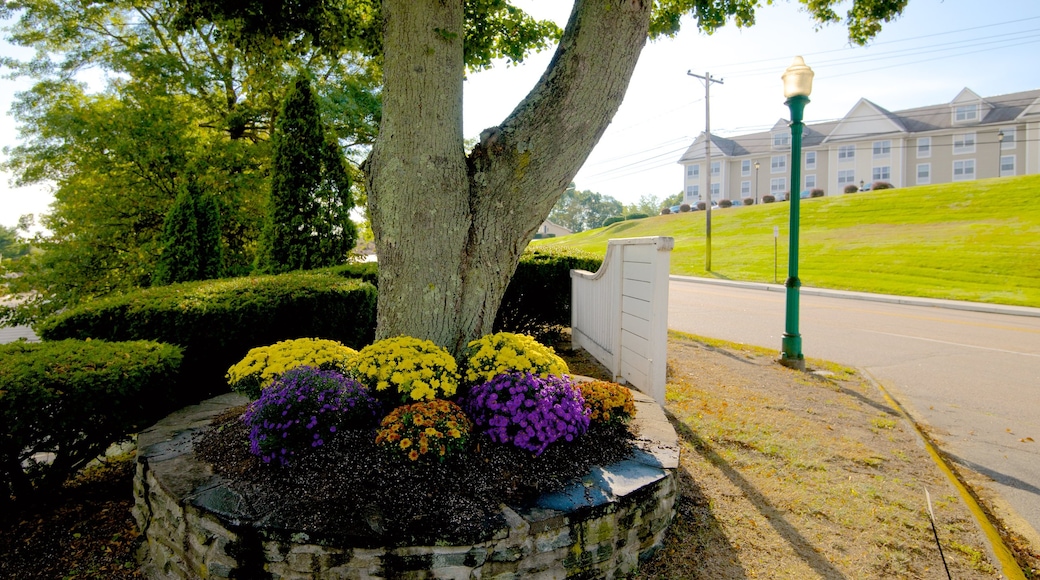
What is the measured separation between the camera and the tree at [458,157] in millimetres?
3643

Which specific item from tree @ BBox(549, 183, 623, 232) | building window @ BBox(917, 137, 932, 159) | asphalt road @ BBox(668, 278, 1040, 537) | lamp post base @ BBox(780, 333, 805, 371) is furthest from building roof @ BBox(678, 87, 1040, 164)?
lamp post base @ BBox(780, 333, 805, 371)

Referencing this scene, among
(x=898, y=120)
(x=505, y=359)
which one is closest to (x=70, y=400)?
(x=505, y=359)

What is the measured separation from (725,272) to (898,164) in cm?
3186

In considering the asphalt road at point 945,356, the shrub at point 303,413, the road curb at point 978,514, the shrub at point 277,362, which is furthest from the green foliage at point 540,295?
the shrub at point 303,413

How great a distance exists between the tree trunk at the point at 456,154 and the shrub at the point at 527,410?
2.92 feet

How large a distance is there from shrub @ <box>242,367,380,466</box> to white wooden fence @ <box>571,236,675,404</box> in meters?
2.36

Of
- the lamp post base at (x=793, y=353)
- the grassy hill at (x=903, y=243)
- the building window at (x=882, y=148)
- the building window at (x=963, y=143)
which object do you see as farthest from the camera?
the building window at (x=882, y=148)

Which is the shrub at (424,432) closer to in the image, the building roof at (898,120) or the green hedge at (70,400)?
the green hedge at (70,400)

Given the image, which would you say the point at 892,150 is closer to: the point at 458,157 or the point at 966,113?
the point at 966,113

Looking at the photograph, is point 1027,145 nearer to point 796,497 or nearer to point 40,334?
point 796,497

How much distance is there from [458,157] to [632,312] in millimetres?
2204

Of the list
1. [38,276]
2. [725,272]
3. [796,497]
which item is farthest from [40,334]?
[725,272]

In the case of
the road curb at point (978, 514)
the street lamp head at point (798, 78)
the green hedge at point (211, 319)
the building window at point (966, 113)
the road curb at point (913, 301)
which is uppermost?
the building window at point (966, 113)

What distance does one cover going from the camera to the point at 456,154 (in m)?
3.75
